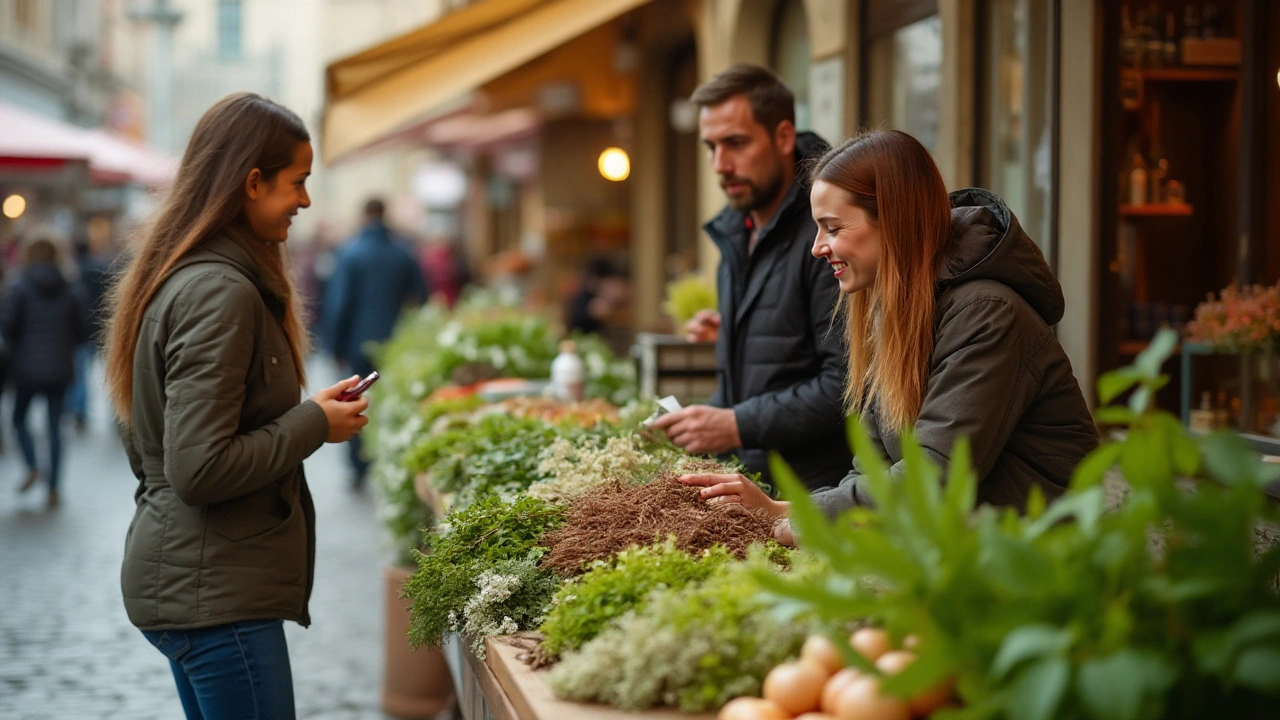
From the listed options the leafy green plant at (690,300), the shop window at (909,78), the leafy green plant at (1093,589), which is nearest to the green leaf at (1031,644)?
the leafy green plant at (1093,589)

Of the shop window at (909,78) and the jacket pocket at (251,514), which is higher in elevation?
the shop window at (909,78)

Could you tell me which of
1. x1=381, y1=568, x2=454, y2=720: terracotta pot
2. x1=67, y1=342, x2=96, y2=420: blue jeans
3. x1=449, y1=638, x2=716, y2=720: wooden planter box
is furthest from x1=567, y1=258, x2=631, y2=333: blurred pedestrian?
x1=449, y1=638, x2=716, y2=720: wooden planter box

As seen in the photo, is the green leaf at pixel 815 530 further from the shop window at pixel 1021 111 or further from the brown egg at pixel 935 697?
the shop window at pixel 1021 111

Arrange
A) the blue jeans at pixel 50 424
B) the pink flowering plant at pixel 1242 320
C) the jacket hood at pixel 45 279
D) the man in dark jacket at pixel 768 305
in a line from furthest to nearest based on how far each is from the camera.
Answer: the jacket hood at pixel 45 279 → the blue jeans at pixel 50 424 → the pink flowering plant at pixel 1242 320 → the man in dark jacket at pixel 768 305

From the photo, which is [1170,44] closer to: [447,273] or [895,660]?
[895,660]

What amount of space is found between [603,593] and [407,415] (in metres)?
4.84

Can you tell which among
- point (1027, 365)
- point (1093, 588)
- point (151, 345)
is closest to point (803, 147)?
point (1027, 365)

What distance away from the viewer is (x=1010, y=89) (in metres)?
6.06

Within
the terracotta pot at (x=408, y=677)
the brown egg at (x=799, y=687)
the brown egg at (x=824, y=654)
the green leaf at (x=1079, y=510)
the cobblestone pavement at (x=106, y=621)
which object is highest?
the green leaf at (x=1079, y=510)

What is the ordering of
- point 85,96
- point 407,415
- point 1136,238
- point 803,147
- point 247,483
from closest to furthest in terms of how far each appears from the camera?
point 247,483
point 803,147
point 1136,238
point 407,415
point 85,96

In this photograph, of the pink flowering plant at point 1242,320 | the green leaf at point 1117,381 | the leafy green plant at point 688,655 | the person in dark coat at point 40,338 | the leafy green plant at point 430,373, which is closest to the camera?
the green leaf at point 1117,381

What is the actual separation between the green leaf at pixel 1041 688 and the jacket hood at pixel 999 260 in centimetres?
125

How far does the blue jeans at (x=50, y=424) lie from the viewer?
11367mm

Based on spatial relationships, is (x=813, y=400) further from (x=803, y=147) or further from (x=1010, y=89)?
(x=1010, y=89)
